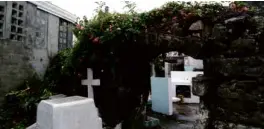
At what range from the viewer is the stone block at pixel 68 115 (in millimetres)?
2252

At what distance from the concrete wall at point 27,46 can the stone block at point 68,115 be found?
4.07 metres

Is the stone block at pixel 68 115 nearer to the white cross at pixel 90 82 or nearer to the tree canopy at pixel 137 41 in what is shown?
the tree canopy at pixel 137 41

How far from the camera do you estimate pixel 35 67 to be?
6883 millimetres

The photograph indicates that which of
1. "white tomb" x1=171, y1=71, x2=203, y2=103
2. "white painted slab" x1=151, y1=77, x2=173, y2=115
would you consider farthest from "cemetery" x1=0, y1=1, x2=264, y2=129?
"white tomb" x1=171, y1=71, x2=203, y2=103

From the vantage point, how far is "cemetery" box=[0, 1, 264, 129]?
2.89 meters

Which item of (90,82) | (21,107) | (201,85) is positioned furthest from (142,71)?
(21,107)

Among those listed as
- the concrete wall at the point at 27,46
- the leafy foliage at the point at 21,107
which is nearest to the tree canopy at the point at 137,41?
the concrete wall at the point at 27,46

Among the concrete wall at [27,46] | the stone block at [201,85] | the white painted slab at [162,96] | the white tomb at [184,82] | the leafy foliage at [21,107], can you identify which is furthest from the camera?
the white tomb at [184,82]

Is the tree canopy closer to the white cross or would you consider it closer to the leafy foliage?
the white cross

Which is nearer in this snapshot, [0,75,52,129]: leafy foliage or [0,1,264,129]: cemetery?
[0,1,264,129]: cemetery

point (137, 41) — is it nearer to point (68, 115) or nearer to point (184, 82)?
point (68, 115)

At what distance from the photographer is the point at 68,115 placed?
2314mm

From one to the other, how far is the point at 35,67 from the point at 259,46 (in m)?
6.44

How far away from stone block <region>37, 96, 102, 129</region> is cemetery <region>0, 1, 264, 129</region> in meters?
0.01
